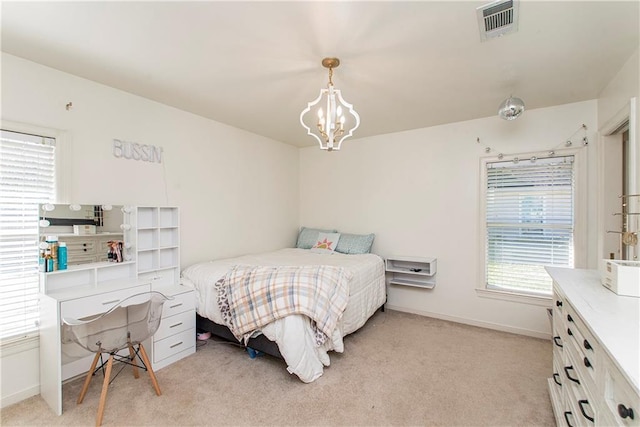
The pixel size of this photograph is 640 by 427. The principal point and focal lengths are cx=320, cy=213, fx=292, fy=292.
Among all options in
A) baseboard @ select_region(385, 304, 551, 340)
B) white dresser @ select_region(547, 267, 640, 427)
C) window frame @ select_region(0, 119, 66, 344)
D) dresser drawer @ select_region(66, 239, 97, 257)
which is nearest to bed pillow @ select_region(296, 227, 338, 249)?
baseboard @ select_region(385, 304, 551, 340)

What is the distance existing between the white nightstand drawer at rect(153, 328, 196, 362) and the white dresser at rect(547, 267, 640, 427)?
2.78 meters

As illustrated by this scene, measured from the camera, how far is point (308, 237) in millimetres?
4559

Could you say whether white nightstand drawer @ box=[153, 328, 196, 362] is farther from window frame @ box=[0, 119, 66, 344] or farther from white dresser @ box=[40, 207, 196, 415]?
window frame @ box=[0, 119, 66, 344]

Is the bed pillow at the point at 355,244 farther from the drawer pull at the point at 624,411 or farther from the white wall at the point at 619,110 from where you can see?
the drawer pull at the point at 624,411

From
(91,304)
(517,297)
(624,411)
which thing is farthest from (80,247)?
(517,297)

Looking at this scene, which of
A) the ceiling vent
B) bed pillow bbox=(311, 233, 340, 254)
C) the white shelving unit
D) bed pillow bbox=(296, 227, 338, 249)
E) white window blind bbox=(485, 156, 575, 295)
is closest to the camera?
the ceiling vent

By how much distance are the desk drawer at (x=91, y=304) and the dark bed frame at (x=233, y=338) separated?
0.82 m

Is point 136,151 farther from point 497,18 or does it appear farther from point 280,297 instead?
point 497,18

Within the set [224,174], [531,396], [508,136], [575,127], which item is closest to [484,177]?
[508,136]

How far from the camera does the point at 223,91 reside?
274cm

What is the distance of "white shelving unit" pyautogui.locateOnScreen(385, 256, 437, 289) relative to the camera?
12.1 feet

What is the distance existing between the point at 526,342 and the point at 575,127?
228cm

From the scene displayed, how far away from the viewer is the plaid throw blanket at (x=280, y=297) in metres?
2.31

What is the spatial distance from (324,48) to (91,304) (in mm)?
2499
